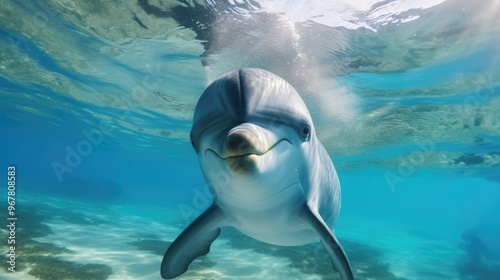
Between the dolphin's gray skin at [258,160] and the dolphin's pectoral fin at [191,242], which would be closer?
the dolphin's gray skin at [258,160]

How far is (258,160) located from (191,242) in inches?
78.3

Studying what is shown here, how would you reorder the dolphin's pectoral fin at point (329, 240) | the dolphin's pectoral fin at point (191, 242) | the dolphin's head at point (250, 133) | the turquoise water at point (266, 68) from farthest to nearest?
the turquoise water at point (266, 68)
the dolphin's pectoral fin at point (191, 242)
the dolphin's pectoral fin at point (329, 240)
the dolphin's head at point (250, 133)

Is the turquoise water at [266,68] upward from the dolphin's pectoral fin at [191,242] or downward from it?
upward

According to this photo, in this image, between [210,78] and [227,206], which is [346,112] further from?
[227,206]

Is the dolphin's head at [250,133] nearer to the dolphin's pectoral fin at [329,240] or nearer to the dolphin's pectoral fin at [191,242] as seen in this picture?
the dolphin's pectoral fin at [329,240]

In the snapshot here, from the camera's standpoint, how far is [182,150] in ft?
115

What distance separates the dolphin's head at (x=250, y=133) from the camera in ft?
7.00

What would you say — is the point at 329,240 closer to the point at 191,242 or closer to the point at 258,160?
the point at 258,160

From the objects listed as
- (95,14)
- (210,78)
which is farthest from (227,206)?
(210,78)

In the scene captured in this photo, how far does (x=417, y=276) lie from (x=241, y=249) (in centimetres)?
565

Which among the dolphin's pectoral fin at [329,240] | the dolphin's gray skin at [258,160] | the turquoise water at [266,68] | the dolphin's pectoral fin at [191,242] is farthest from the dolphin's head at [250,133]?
the turquoise water at [266,68]

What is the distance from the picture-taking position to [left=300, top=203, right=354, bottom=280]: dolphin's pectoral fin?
3057 mm

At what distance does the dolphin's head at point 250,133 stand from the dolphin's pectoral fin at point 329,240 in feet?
1.64

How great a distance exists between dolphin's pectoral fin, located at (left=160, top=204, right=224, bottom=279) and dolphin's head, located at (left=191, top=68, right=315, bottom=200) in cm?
85
